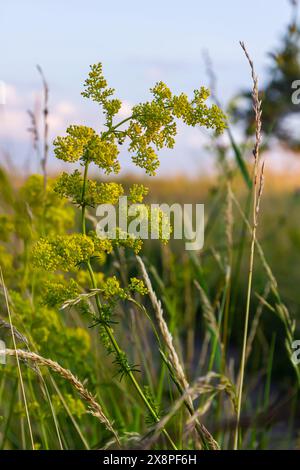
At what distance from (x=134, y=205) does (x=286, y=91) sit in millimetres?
14503

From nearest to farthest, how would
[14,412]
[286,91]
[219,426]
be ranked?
1. [219,426]
2. [14,412]
3. [286,91]

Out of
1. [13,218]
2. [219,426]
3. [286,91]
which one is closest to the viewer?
[219,426]

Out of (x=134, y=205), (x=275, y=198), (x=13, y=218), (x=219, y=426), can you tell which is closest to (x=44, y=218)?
(x=13, y=218)

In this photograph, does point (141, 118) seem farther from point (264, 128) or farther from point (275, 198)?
point (264, 128)

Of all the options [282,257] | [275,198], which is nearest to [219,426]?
[282,257]

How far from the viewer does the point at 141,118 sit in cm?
150

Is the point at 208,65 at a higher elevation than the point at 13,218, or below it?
higher

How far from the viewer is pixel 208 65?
3.38 metres

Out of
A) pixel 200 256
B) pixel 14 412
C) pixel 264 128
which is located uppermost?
pixel 264 128

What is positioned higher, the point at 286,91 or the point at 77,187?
the point at 286,91

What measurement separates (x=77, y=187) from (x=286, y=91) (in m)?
14.6
